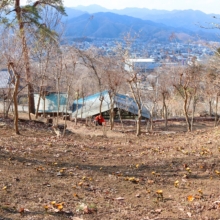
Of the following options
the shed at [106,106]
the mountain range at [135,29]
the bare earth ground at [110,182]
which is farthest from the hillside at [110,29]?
the bare earth ground at [110,182]

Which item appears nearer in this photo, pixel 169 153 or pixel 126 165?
pixel 126 165

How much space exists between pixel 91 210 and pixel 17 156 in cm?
338

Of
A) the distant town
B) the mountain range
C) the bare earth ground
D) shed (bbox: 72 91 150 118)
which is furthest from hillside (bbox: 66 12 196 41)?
the bare earth ground

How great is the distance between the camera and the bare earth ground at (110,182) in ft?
14.4

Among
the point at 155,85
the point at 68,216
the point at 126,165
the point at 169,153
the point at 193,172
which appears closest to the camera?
the point at 68,216

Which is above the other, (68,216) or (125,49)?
(125,49)

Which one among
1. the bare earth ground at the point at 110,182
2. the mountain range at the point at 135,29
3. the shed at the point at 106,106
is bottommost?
the shed at the point at 106,106

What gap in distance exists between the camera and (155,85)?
21359 mm

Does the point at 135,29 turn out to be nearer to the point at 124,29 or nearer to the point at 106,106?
the point at 124,29

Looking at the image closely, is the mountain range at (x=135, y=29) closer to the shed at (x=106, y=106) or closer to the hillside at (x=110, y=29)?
the hillside at (x=110, y=29)

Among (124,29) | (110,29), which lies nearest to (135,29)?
(124,29)

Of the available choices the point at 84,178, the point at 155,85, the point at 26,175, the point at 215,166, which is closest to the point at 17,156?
the point at 26,175

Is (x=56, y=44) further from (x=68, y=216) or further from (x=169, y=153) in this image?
(x=68, y=216)

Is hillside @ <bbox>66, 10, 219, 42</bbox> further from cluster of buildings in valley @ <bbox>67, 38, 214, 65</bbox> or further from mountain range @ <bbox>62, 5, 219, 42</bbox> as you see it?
cluster of buildings in valley @ <bbox>67, 38, 214, 65</bbox>
